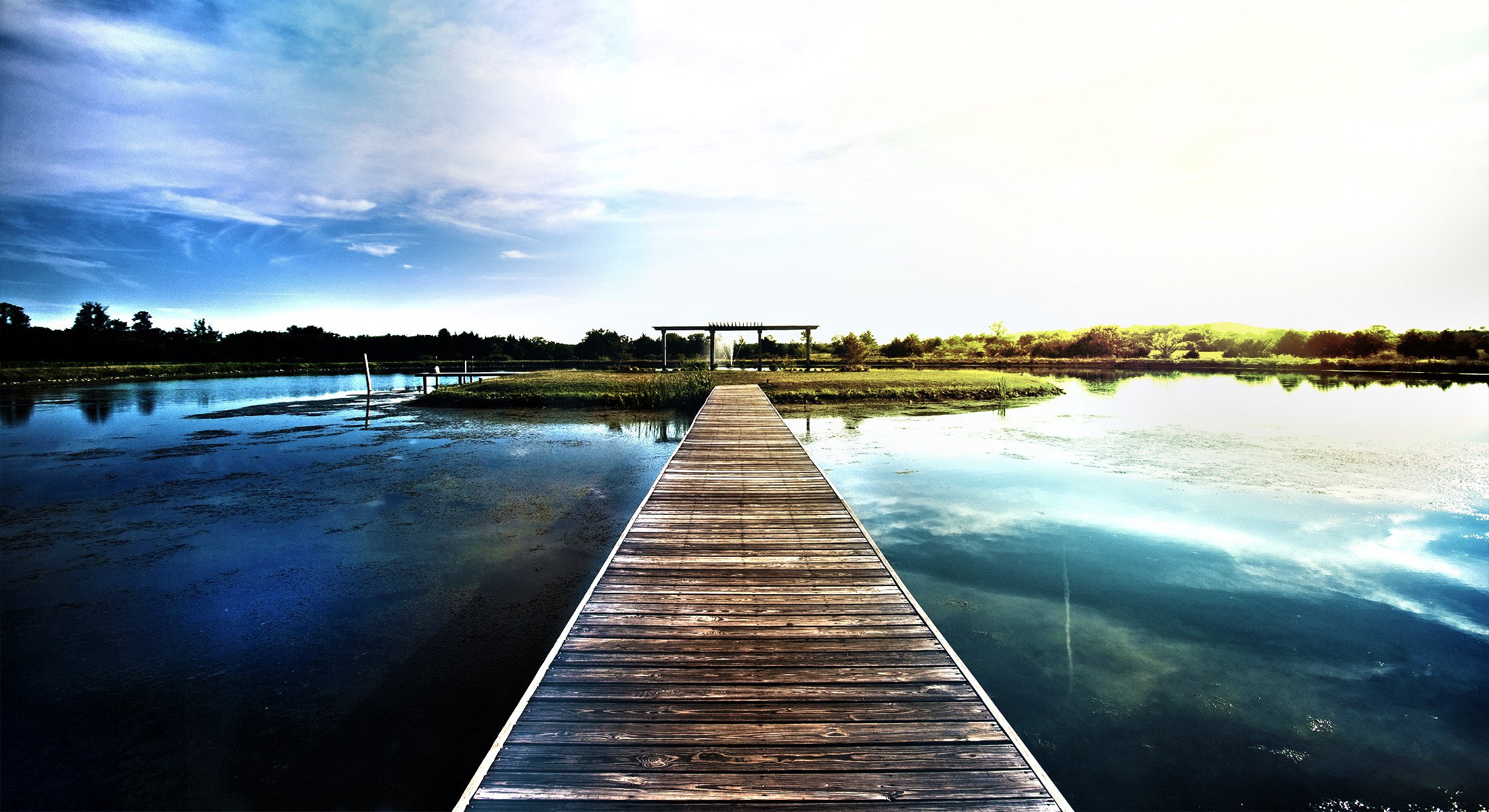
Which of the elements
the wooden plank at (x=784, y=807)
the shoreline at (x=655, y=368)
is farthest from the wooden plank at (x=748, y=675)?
the shoreline at (x=655, y=368)

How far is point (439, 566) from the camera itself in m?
6.09

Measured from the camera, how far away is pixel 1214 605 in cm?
524

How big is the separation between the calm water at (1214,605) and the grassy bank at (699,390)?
8.38m

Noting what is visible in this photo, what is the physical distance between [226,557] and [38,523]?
371 centimetres

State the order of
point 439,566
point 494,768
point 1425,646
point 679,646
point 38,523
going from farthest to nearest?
point 38,523
point 439,566
point 1425,646
point 679,646
point 494,768

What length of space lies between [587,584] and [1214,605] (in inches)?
232

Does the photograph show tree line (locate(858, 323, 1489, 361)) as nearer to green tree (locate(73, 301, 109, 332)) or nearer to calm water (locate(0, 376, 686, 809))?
calm water (locate(0, 376, 686, 809))

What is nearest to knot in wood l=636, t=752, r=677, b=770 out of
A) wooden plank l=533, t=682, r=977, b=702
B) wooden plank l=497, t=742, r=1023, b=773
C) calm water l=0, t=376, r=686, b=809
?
wooden plank l=497, t=742, r=1023, b=773

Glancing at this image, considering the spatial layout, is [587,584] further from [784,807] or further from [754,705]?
[784,807]

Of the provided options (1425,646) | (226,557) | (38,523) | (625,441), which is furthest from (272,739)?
(625,441)

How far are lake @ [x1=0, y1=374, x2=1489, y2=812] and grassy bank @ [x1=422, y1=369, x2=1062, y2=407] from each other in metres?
7.51

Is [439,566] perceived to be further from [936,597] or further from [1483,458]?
[1483,458]

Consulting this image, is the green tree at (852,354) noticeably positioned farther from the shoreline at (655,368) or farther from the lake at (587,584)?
the lake at (587,584)

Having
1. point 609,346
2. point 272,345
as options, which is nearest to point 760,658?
point 609,346
